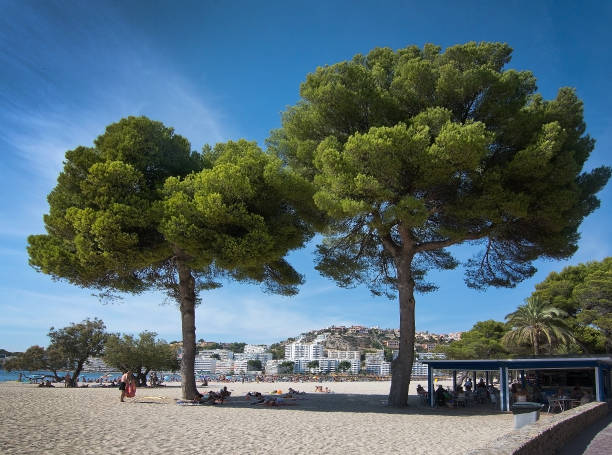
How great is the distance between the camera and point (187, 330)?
719 inches

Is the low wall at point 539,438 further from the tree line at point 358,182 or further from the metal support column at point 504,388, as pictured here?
the tree line at point 358,182

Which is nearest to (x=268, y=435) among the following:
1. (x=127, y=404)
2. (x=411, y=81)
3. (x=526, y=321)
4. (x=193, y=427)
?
(x=193, y=427)

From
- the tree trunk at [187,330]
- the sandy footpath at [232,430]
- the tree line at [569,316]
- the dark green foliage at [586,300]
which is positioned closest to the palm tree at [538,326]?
the tree line at [569,316]

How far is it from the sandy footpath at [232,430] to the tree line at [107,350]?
17917 millimetres

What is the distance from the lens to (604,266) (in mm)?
34250

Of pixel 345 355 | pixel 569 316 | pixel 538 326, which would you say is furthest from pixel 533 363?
pixel 345 355

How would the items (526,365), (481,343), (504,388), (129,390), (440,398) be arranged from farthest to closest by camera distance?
(481,343) < (440,398) < (129,390) < (504,388) < (526,365)

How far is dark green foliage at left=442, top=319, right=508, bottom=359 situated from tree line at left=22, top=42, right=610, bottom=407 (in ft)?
90.1

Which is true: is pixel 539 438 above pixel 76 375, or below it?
above

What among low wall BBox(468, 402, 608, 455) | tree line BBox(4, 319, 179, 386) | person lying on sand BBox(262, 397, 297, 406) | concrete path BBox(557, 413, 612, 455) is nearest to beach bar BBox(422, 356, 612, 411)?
concrete path BBox(557, 413, 612, 455)

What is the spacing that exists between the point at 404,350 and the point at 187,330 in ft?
27.1

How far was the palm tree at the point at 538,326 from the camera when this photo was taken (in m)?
30.8

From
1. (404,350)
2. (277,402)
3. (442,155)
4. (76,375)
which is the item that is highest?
(442,155)

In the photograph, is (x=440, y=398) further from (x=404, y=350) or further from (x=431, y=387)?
(x=404, y=350)
